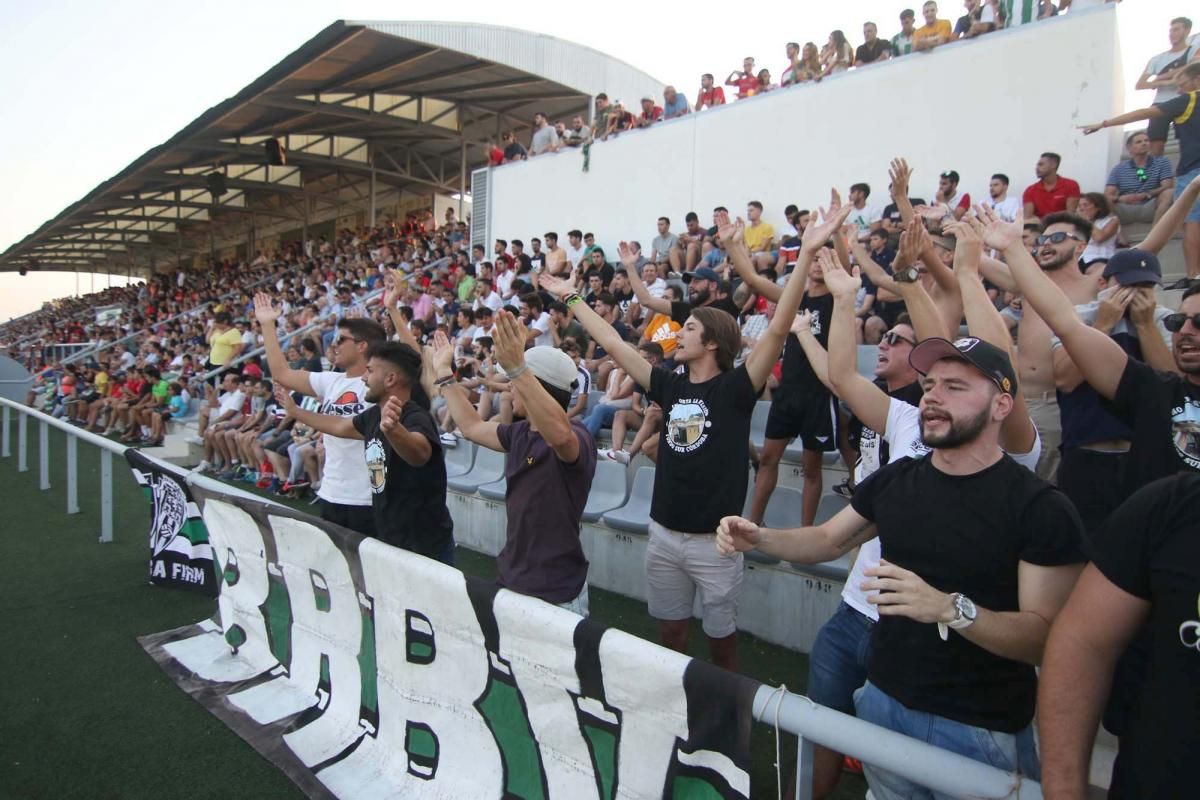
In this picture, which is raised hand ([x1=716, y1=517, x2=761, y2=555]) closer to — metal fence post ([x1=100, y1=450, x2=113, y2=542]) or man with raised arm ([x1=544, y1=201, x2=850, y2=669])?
man with raised arm ([x1=544, y1=201, x2=850, y2=669])

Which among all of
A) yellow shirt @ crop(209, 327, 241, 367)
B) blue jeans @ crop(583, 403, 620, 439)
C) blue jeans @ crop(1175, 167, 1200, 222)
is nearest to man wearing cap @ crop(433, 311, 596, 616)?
blue jeans @ crop(583, 403, 620, 439)

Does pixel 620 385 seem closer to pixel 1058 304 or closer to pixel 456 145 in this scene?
pixel 1058 304

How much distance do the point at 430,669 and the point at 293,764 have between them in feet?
2.98

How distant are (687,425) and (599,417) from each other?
3916 mm

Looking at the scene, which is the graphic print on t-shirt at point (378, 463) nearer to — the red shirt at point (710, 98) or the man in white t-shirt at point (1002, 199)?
the man in white t-shirt at point (1002, 199)

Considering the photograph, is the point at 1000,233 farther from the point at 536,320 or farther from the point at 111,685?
the point at 536,320

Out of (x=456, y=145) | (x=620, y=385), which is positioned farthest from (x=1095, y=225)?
(x=456, y=145)

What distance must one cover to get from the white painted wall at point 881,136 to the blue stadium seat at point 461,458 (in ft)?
19.4

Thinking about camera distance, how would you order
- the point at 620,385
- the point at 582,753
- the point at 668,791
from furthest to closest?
the point at 620,385 → the point at 582,753 → the point at 668,791

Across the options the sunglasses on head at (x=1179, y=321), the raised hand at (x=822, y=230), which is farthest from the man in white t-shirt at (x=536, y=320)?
the sunglasses on head at (x=1179, y=321)

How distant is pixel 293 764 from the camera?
3.05 m

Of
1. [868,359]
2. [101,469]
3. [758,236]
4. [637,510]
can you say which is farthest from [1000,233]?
[758,236]

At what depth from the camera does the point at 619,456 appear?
6367 millimetres

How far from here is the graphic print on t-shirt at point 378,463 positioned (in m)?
3.39
